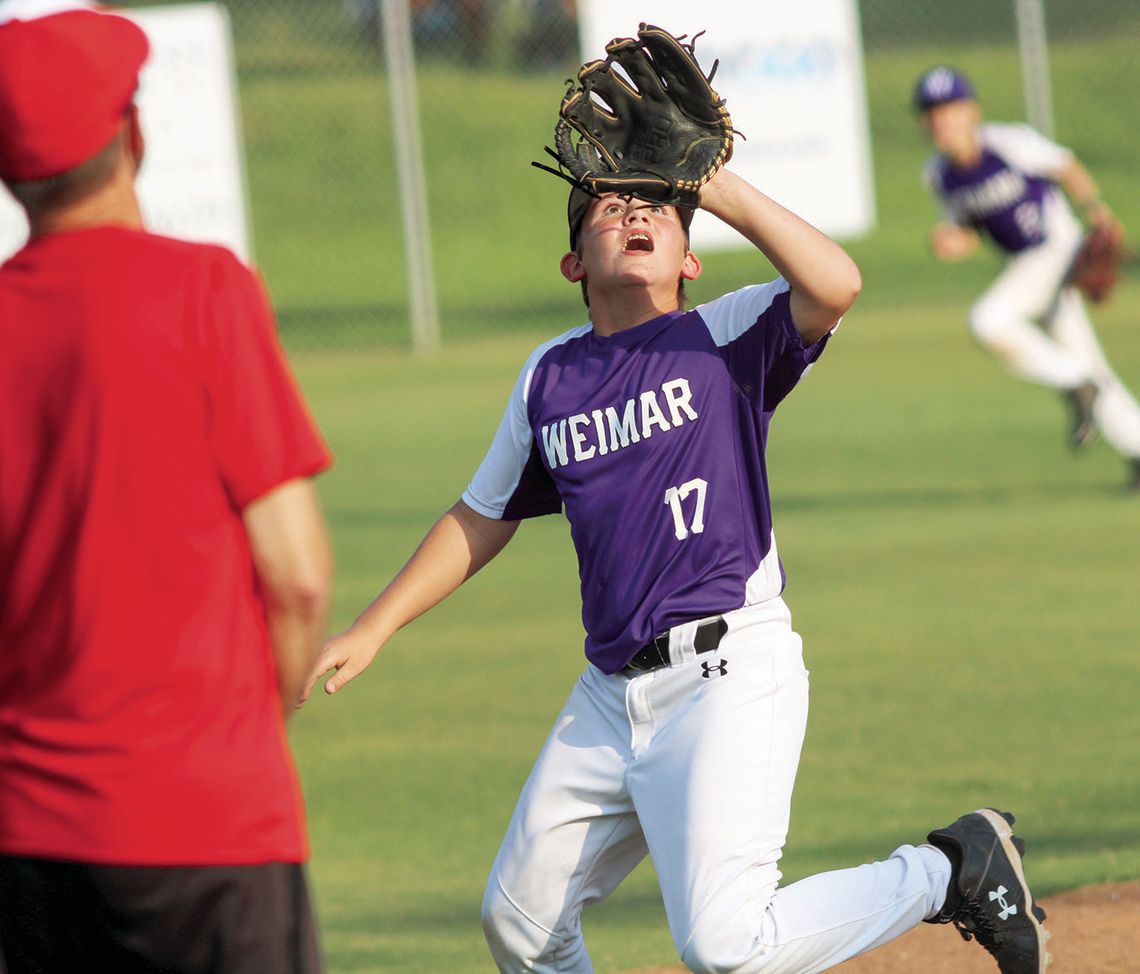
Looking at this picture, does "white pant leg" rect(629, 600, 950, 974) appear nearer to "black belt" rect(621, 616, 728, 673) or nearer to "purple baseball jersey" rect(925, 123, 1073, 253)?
"black belt" rect(621, 616, 728, 673)

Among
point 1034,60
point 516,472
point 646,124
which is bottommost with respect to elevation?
point 1034,60

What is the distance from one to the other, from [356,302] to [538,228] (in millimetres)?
4057

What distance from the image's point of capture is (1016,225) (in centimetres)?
1296

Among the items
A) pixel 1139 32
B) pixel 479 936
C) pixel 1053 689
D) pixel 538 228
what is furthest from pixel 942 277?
pixel 479 936

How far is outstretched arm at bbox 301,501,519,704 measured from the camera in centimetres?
411

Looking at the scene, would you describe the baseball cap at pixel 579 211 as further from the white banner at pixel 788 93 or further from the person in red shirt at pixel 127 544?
the white banner at pixel 788 93

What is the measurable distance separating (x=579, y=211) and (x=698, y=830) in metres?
1.34

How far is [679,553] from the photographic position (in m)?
4.00

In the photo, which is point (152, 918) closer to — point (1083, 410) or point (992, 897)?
point (992, 897)

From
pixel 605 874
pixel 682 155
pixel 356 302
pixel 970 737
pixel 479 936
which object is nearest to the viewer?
pixel 682 155

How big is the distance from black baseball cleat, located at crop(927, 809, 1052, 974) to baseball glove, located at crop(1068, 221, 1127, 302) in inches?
349

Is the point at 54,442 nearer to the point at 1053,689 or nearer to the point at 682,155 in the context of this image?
the point at 682,155

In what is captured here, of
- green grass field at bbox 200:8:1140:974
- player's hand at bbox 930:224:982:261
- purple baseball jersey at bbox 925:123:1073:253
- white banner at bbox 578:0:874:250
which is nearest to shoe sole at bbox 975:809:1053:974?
green grass field at bbox 200:8:1140:974

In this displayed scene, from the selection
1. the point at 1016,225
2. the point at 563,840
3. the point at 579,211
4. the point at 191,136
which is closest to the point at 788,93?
the point at 191,136
